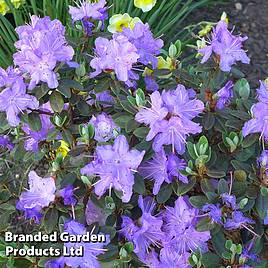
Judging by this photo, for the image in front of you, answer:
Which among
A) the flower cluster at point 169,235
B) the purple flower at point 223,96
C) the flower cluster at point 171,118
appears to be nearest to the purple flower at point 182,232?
the flower cluster at point 169,235

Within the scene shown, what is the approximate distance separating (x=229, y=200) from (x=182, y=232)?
14 centimetres

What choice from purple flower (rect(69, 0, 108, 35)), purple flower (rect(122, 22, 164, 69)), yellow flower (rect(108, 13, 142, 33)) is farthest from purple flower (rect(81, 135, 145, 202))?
yellow flower (rect(108, 13, 142, 33))

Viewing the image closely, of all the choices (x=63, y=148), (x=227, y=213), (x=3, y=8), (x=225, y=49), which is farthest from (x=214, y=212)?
(x=3, y=8)

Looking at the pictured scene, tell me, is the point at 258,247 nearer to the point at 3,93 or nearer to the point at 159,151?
the point at 159,151

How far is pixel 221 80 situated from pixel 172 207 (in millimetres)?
323

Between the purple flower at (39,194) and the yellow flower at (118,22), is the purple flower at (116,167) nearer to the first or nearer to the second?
the purple flower at (39,194)

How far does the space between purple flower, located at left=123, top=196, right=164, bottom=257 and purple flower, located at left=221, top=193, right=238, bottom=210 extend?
0.15 metres

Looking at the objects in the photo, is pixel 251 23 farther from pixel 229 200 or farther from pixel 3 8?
pixel 229 200

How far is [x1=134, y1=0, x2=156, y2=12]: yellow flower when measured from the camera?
245 centimetres

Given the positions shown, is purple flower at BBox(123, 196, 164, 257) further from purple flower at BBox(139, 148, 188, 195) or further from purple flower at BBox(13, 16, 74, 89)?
purple flower at BBox(13, 16, 74, 89)

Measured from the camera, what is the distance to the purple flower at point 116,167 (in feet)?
4.41

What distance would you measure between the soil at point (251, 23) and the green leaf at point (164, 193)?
1426 mm

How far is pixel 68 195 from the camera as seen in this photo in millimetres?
1407

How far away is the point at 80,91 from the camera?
1.57 metres
